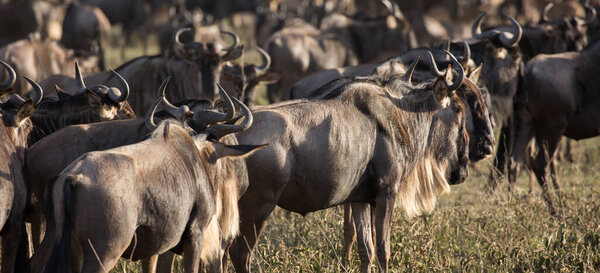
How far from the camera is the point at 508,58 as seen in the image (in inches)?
328

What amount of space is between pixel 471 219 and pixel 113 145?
313 cm

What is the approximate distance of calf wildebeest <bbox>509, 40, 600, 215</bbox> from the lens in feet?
24.9

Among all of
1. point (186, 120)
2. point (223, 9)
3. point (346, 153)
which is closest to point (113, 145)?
point (186, 120)

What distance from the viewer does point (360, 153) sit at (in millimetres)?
4828

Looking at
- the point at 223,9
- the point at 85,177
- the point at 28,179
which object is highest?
the point at 85,177

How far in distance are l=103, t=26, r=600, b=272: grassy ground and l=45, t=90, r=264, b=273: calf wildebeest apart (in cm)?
68

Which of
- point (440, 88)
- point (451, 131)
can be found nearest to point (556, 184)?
point (451, 131)

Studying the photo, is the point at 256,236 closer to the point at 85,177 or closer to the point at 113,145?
the point at 113,145

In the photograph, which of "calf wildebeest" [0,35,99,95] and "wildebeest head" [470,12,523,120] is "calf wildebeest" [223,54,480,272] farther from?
"calf wildebeest" [0,35,99,95]

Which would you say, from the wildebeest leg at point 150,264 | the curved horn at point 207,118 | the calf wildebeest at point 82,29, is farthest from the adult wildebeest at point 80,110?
the calf wildebeest at point 82,29

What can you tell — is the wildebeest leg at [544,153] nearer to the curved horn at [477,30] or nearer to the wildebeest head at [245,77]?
the curved horn at [477,30]

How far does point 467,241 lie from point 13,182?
314 cm

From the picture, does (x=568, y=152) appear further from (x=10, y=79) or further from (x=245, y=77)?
(x=10, y=79)

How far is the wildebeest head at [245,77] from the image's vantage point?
8414 mm
